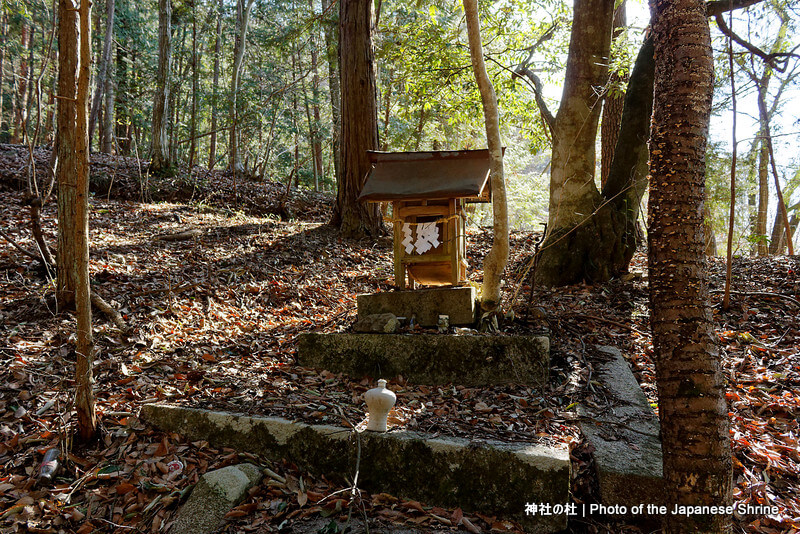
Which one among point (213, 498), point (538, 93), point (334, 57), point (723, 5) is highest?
point (334, 57)

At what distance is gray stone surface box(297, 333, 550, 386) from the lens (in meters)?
4.10

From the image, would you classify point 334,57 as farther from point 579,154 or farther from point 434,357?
point 434,357

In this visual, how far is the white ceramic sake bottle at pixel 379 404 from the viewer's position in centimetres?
304

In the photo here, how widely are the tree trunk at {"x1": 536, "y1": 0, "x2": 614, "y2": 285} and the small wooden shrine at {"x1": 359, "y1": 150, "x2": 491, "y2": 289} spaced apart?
222 cm

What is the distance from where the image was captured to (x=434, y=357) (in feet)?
14.1

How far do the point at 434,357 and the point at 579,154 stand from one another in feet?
13.0

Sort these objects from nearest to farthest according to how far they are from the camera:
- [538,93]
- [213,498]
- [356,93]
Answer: [213,498], [356,93], [538,93]

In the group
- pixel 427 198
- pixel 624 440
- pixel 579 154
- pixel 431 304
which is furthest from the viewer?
pixel 579 154

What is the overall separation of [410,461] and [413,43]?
8042 millimetres

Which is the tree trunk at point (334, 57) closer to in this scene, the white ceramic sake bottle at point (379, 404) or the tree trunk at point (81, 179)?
the tree trunk at point (81, 179)

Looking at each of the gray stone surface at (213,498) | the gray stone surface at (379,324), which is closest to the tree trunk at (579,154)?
the gray stone surface at (379,324)

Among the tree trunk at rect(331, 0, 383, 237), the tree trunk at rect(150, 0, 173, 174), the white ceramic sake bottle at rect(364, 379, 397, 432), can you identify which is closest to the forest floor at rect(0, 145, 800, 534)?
Result: the white ceramic sake bottle at rect(364, 379, 397, 432)

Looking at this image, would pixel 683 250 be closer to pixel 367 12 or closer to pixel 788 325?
pixel 788 325

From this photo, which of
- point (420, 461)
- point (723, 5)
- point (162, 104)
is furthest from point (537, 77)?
point (162, 104)
